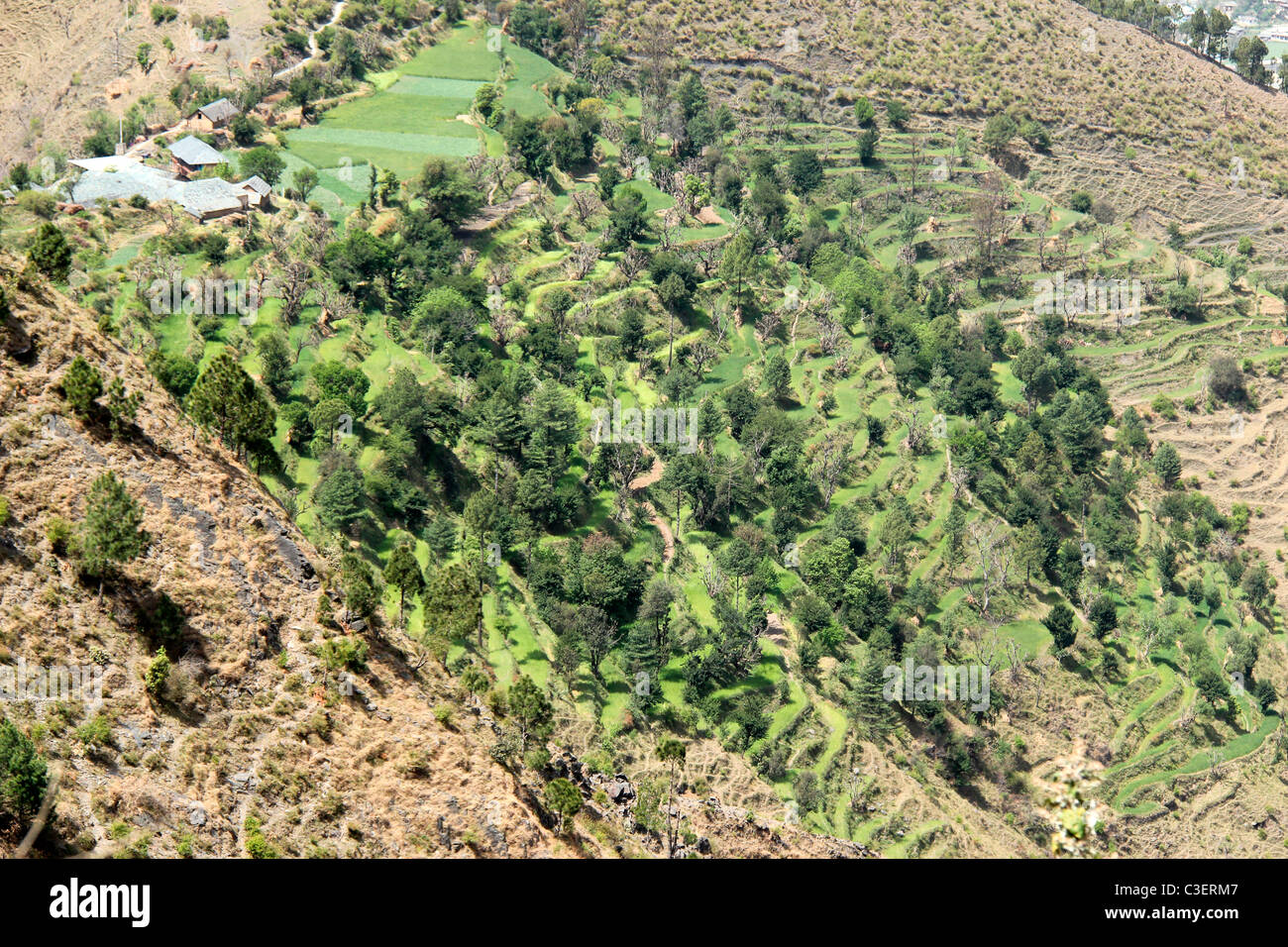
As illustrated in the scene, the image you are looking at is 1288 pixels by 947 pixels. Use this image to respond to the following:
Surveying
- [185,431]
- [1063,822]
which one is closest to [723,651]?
[185,431]

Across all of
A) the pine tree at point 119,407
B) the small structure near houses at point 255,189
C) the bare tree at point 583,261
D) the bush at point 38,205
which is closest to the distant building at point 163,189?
the small structure near houses at point 255,189

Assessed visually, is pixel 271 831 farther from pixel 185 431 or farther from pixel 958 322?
pixel 958 322

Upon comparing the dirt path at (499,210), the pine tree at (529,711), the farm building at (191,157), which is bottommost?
the pine tree at (529,711)

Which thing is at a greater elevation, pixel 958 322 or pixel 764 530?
pixel 958 322

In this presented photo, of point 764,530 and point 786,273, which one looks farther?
point 786,273

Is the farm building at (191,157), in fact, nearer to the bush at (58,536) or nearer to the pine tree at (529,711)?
the pine tree at (529,711)

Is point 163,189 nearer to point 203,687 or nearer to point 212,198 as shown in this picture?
point 212,198
